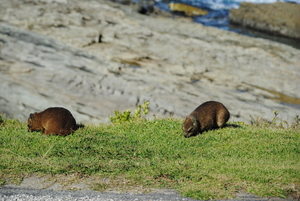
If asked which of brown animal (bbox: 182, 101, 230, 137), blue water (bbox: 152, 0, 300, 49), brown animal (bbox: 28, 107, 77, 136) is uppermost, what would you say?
blue water (bbox: 152, 0, 300, 49)

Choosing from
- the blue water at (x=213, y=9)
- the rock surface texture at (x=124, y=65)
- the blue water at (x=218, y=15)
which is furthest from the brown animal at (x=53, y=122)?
the blue water at (x=213, y=9)

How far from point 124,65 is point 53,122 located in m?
7.97

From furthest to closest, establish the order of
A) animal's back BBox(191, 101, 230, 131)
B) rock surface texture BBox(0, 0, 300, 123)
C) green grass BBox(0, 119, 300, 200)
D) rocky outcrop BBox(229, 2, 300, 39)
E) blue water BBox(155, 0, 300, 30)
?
1. blue water BBox(155, 0, 300, 30)
2. rocky outcrop BBox(229, 2, 300, 39)
3. rock surface texture BBox(0, 0, 300, 123)
4. animal's back BBox(191, 101, 230, 131)
5. green grass BBox(0, 119, 300, 200)

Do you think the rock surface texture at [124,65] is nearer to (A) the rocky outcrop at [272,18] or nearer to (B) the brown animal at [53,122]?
(B) the brown animal at [53,122]

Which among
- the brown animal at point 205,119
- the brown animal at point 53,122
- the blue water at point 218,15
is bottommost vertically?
the brown animal at point 53,122

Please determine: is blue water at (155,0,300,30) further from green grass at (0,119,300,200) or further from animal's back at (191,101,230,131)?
green grass at (0,119,300,200)

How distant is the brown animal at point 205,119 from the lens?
8.05 metres

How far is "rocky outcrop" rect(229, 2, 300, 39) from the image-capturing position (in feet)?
91.6

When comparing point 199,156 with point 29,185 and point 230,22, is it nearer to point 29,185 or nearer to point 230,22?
point 29,185

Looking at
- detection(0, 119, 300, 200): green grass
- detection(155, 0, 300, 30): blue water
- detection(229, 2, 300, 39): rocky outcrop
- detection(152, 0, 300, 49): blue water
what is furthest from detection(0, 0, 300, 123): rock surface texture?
detection(155, 0, 300, 30): blue water

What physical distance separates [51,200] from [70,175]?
0.97 metres

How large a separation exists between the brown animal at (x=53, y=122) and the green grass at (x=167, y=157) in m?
0.15

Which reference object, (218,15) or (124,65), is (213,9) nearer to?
(218,15)

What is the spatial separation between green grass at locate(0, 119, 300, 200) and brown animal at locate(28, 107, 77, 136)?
15 cm
